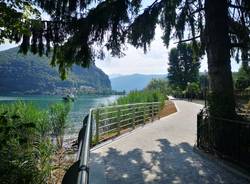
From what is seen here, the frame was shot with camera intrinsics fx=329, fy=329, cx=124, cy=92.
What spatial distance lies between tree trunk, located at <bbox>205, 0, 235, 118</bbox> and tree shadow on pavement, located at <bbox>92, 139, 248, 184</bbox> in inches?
57.6

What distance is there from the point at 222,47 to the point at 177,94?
74351 millimetres

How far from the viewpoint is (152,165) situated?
7.06m

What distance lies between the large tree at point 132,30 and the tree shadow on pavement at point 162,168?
1471 mm

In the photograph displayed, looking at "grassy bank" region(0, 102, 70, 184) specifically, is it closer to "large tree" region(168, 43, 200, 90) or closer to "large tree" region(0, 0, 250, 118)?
"large tree" region(0, 0, 250, 118)

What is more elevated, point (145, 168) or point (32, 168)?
point (32, 168)

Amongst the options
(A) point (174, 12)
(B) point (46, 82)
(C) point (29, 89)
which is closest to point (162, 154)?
A: (A) point (174, 12)

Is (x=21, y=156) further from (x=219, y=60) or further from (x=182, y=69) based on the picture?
(x=182, y=69)

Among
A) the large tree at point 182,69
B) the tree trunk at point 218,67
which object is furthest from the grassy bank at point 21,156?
the large tree at point 182,69

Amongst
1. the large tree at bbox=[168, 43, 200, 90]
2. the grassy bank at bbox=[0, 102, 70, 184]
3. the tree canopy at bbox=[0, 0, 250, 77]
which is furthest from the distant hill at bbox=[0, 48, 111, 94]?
the grassy bank at bbox=[0, 102, 70, 184]

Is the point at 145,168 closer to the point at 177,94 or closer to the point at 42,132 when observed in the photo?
the point at 42,132

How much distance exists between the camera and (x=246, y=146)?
22.3 feet

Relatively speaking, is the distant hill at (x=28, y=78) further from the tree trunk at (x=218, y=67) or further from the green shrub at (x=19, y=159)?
the green shrub at (x=19, y=159)

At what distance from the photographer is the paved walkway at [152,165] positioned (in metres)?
6.04

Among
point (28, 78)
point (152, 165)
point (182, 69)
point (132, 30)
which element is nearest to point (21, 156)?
point (152, 165)
